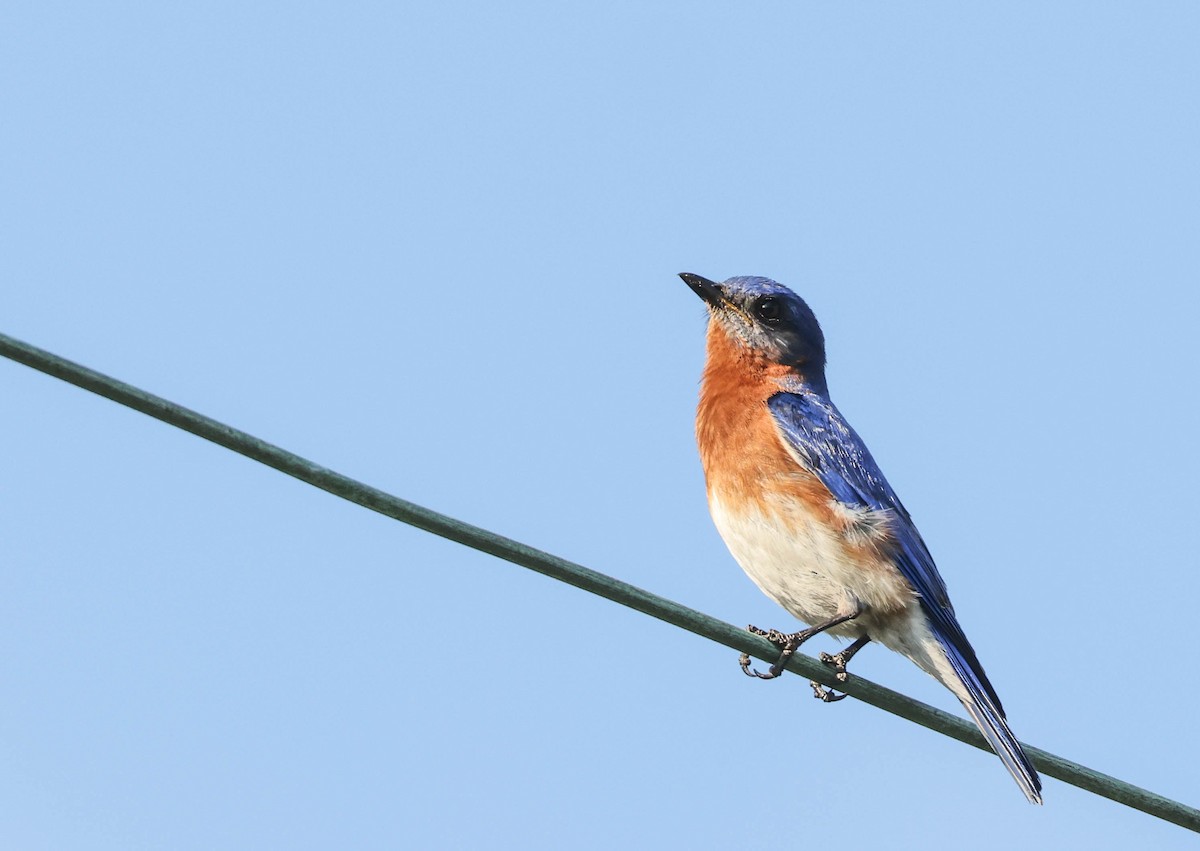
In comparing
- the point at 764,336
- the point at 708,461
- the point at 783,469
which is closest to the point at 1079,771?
the point at 783,469

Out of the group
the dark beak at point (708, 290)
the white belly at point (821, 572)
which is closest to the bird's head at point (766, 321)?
the dark beak at point (708, 290)

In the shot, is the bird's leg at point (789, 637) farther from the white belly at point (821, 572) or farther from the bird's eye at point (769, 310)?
the bird's eye at point (769, 310)

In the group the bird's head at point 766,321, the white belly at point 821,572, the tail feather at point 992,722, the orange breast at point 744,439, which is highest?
the bird's head at point 766,321

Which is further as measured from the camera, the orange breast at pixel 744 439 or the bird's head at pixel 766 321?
the bird's head at pixel 766 321

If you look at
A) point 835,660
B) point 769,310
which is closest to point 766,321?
point 769,310

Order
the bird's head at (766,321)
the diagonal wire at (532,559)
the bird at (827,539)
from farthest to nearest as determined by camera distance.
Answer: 1. the bird's head at (766,321)
2. the bird at (827,539)
3. the diagonal wire at (532,559)

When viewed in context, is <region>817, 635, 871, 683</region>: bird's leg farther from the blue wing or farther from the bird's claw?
the blue wing

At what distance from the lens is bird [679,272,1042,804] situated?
8984 mm

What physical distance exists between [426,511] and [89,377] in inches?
49.2

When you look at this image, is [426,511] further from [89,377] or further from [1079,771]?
[1079,771]

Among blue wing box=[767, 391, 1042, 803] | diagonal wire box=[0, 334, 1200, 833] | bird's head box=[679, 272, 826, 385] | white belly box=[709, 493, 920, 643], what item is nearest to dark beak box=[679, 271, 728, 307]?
bird's head box=[679, 272, 826, 385]

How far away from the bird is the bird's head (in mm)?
789

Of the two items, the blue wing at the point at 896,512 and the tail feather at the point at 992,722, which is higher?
the blue wing at the point at 896,512

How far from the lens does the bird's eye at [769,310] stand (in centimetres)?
1118
